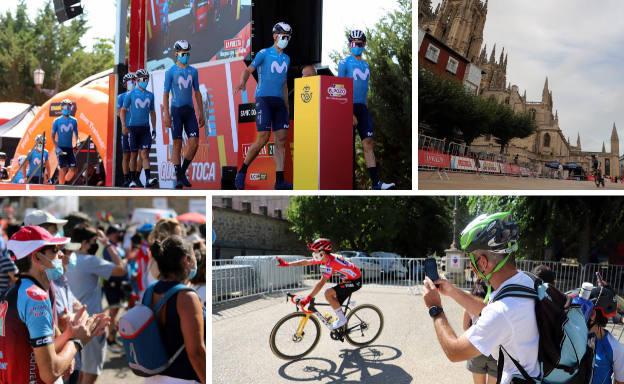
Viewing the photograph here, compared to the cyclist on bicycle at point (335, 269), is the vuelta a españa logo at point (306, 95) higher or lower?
higher

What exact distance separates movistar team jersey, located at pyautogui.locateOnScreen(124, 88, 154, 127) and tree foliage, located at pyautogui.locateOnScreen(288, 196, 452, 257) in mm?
4327

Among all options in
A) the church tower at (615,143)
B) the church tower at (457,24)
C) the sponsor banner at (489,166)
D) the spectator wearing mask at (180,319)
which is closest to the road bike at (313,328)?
the spectator wearing mask at (180,319)

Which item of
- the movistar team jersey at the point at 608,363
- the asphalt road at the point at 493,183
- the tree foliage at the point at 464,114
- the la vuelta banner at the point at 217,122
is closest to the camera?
the movistar team jersey at the point at 608,363

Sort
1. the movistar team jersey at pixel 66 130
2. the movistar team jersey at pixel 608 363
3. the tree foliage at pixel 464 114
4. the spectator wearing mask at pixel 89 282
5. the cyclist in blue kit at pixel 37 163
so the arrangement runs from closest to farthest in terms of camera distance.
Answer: the movistar team jersey at pixel 608 363
the spectator wearing mask at pixel 89 282
the tree foliage at pixel 464 114
the movistar team jersey at pixel 66 130
the cyclist in blue kit at pixel 37 163

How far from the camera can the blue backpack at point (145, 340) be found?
272 cm

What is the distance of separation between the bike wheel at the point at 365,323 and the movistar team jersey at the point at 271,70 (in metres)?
2.48

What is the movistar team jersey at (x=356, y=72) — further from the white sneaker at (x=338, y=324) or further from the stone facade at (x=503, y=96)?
the white sneaker at (x=338, y=324)

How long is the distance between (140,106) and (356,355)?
15.6 feet

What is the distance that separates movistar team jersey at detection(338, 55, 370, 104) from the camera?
17.4ft

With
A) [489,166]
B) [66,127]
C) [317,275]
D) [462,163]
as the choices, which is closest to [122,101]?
[66,127]

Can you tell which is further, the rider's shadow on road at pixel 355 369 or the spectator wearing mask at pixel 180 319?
the rider's shadow on road at pixel 355 369

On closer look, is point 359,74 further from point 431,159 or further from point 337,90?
point 431,159

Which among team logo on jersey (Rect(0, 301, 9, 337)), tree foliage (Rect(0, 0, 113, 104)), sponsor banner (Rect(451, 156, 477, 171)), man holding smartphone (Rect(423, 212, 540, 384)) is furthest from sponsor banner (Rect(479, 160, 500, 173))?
tree foliage (Rect(0, 0, 113, 104))

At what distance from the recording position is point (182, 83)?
624 cm
